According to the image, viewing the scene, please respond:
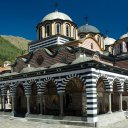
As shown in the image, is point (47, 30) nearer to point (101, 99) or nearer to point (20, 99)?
point (20, 99)

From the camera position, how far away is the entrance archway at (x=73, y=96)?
78.5ft

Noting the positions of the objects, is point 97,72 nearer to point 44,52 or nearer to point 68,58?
point 68,58

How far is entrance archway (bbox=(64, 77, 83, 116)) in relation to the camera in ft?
78.5

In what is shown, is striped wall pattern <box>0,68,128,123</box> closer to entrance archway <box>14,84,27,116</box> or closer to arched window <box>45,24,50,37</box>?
entrance archway <box>14,84,27,116</box>

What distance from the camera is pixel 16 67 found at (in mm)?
28156

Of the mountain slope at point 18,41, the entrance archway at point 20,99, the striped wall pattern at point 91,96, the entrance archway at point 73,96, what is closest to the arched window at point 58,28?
the entrance archway at point 73,96

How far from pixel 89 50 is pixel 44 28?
6.08m

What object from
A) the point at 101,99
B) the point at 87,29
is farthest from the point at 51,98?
the point at 87,29

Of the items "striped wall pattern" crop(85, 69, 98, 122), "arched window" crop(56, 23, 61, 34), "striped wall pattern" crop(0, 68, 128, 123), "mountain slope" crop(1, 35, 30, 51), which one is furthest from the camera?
"mountain slope" crop(1, 35, 30, 51)

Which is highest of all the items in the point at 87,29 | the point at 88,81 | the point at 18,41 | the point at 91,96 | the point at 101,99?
the point at 18,41

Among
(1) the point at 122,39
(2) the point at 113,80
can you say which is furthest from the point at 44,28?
(2) the point at 113,80

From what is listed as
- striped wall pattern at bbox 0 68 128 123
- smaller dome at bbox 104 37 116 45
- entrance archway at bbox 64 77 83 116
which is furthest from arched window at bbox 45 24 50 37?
smaller dome at bbox 104 37 116 45

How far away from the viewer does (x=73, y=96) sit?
80.5 feet

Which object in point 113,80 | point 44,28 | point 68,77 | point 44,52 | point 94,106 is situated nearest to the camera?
point 94,106
